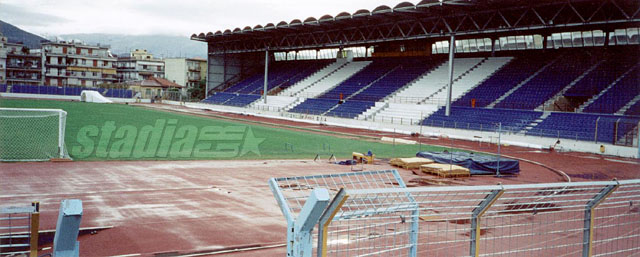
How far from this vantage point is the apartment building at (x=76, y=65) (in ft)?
333

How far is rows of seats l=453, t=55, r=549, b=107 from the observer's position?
46281 millimetres

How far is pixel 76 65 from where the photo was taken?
10550 centimetres

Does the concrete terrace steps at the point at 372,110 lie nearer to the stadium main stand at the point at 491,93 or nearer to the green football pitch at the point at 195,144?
the stadium main stand at the point at 491,93

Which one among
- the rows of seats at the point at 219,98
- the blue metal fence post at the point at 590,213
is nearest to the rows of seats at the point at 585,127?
the blue metal fence post at the point at 590,213

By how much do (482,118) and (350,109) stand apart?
636 inches

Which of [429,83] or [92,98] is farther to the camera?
[92,98]

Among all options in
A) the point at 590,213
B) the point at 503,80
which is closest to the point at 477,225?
the point at 590,213

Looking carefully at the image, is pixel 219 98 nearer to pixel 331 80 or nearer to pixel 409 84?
pixel 331 80

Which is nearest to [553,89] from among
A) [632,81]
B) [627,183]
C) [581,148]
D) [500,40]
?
[632,81]

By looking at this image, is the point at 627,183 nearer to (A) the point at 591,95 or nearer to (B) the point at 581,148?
(B) the point at 581,148

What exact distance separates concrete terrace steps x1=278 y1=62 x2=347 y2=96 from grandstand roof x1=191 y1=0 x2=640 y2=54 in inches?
206

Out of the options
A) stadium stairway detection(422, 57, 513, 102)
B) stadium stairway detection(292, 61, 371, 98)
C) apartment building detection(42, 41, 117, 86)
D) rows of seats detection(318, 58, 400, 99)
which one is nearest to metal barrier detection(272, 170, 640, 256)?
stadium stairway detection(422, 57, 513, 102)

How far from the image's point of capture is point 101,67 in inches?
4360

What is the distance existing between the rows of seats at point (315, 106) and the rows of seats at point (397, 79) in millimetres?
2890
